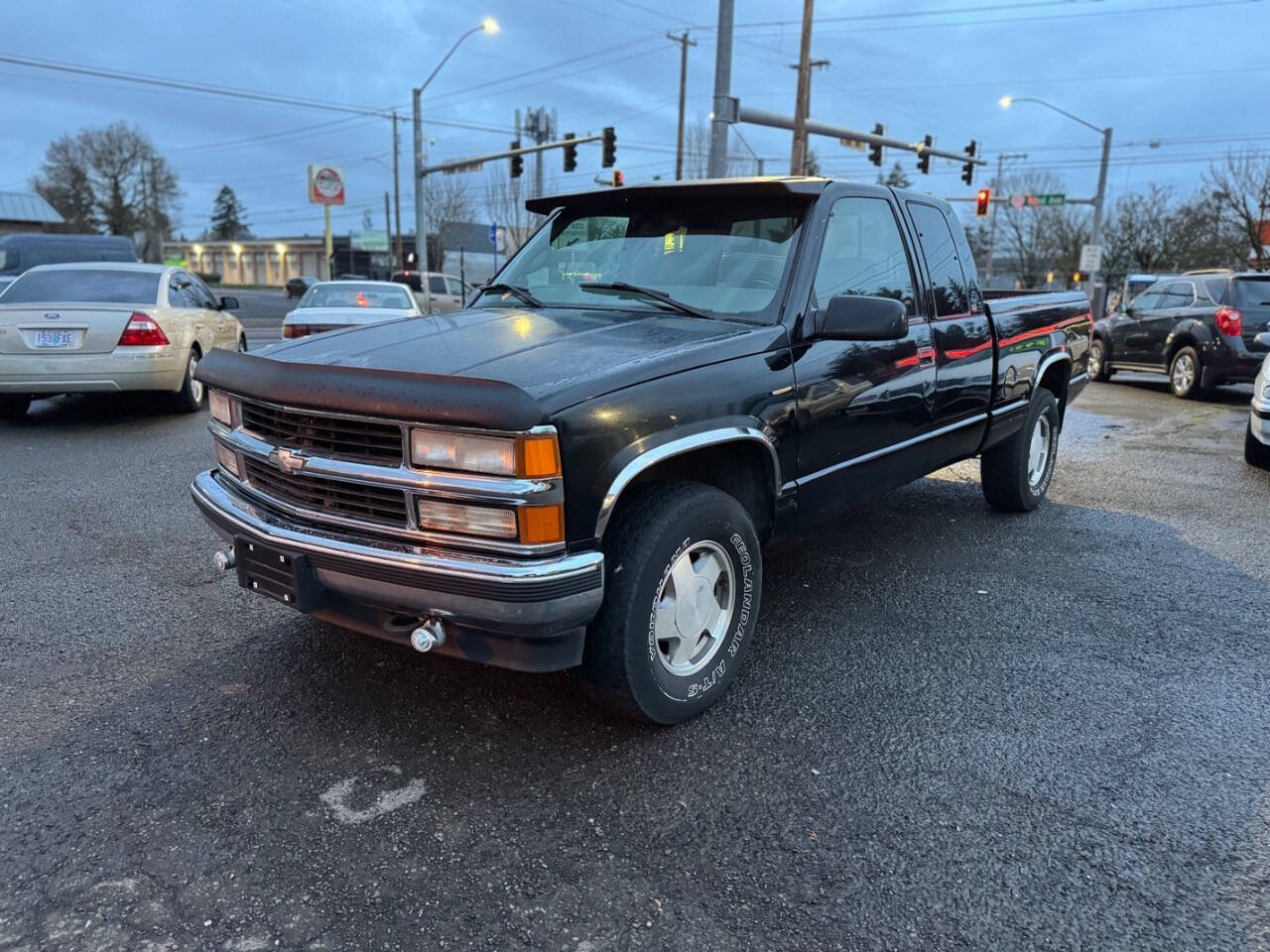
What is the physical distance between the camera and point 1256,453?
763 cm

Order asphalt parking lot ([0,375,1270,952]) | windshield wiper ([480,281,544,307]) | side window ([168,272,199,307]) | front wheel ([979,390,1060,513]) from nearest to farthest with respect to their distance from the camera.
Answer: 1. asphalt parking lot ([0,375,1270,952])
2. windshield wiper ([480,281,544,307])
3. front wheel ([979,390,1060,513])
4. side window ([168,272,199,307])

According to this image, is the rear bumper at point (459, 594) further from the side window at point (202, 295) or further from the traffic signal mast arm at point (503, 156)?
the traffic signal mast arm at point (503, 156)

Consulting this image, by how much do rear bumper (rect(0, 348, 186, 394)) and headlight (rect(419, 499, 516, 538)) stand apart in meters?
6.79

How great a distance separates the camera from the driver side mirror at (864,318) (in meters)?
3.22

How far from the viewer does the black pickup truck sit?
2484 mm

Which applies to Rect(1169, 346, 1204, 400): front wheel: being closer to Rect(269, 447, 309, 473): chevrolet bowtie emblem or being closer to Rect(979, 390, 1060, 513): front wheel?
Rect(979, 390, 1060, 513): front wheel

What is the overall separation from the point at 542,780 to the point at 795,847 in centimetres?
79

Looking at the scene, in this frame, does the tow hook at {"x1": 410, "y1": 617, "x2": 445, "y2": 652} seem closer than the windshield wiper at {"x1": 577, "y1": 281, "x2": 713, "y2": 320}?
Yes

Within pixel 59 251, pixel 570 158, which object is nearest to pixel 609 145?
pixel 570 158

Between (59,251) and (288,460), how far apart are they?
54.1 ft

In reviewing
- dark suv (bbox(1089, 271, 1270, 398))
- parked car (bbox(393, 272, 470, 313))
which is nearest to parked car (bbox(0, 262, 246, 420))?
dark suv (bbox(1089, 271, 1270, 398))

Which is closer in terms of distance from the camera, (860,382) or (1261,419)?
(860,382)

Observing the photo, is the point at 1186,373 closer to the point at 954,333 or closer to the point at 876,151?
the point at 954,333

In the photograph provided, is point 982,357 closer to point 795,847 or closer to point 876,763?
point 876,763
